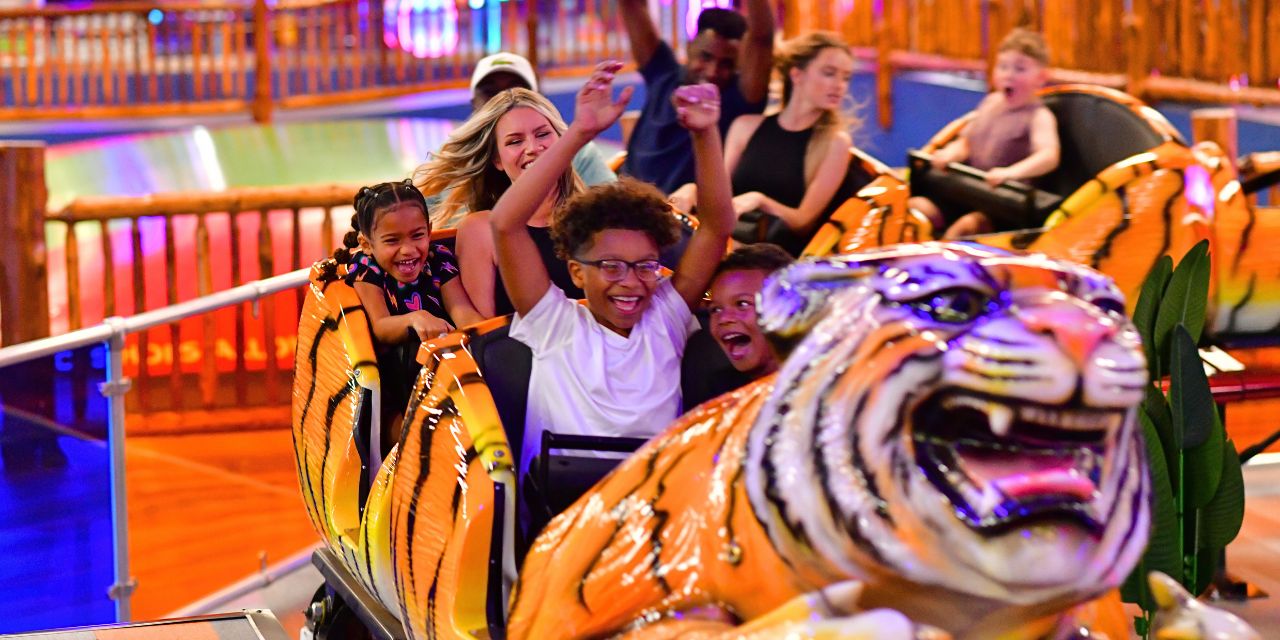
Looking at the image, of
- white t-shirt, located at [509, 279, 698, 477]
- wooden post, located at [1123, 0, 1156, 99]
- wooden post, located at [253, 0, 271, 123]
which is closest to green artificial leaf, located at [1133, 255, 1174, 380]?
white t-shirt, located at [509, 279, 698, 477]

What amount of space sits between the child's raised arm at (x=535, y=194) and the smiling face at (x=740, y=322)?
237mm

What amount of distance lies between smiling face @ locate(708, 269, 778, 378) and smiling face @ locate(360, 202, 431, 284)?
749mm

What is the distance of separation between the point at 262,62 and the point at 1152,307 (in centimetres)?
963

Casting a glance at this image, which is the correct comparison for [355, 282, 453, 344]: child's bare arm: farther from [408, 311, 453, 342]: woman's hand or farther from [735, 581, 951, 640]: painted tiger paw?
[735, 581, 951, 640]: painted tiger paw

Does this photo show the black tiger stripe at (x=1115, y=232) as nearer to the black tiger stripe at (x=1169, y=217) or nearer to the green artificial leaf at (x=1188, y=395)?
the black tiger stripe at (x=1169, y=217)

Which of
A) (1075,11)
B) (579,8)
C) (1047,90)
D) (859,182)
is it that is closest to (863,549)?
(859,182)

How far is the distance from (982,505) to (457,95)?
10.8m

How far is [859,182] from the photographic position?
3980 mm

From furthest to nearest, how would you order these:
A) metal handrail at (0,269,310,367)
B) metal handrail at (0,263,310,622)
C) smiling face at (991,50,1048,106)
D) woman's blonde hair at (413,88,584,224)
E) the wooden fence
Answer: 1. the wooden fence
2. smiling face at (991,50,1048,106)
3. metal handrail at (0,263,310,622)
4. metal handrail at (0,269,310,367)
5. woman's blonde hair at (413,88,584,224)

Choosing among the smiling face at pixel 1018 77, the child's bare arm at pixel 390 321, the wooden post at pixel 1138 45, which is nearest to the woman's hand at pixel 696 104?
the child's bare arm at pixel 390 321

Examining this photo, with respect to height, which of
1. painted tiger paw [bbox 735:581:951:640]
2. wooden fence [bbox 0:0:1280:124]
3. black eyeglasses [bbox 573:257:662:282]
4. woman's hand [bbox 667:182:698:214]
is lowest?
painted tiger paw [bbox 735:581:951:640]

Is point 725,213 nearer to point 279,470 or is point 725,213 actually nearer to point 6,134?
point 279,470

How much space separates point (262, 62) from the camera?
37.0 feet

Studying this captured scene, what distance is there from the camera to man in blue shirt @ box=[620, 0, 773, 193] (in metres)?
4.19
